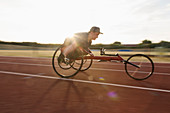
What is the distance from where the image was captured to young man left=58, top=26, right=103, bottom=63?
5719mm

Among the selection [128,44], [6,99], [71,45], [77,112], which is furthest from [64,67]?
[128,44]

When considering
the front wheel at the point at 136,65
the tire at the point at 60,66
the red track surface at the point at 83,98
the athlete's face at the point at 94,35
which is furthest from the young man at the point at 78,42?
the front wheel at the point at 136,65

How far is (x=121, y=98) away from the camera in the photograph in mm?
3787

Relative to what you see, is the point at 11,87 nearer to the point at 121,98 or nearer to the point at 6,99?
the point at 6,99

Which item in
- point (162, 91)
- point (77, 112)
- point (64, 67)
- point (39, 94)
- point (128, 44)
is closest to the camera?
point (77, 112)

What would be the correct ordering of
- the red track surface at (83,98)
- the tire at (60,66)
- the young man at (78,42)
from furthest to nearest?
the tire at (60,66) < the young man at (78,42) < the red track surface at (83,98)

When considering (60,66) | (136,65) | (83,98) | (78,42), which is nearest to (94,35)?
(78,42)

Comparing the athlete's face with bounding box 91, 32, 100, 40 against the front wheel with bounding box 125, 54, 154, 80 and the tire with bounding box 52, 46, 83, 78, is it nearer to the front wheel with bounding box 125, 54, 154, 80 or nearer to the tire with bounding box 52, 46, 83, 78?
the tire with bounding box 52, 46, 83, 78

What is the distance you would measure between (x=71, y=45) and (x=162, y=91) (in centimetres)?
312

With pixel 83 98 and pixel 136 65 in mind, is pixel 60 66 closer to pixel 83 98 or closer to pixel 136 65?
pixel 136 65

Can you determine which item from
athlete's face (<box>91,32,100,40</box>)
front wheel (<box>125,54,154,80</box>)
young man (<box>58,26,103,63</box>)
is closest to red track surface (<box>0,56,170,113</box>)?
front wheel (<box>125,54,154,80</box>)

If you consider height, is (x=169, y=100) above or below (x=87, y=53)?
below

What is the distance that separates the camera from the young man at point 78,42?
18.8 ft

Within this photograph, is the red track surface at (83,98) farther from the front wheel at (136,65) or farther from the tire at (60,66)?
the tire at (60,66)
